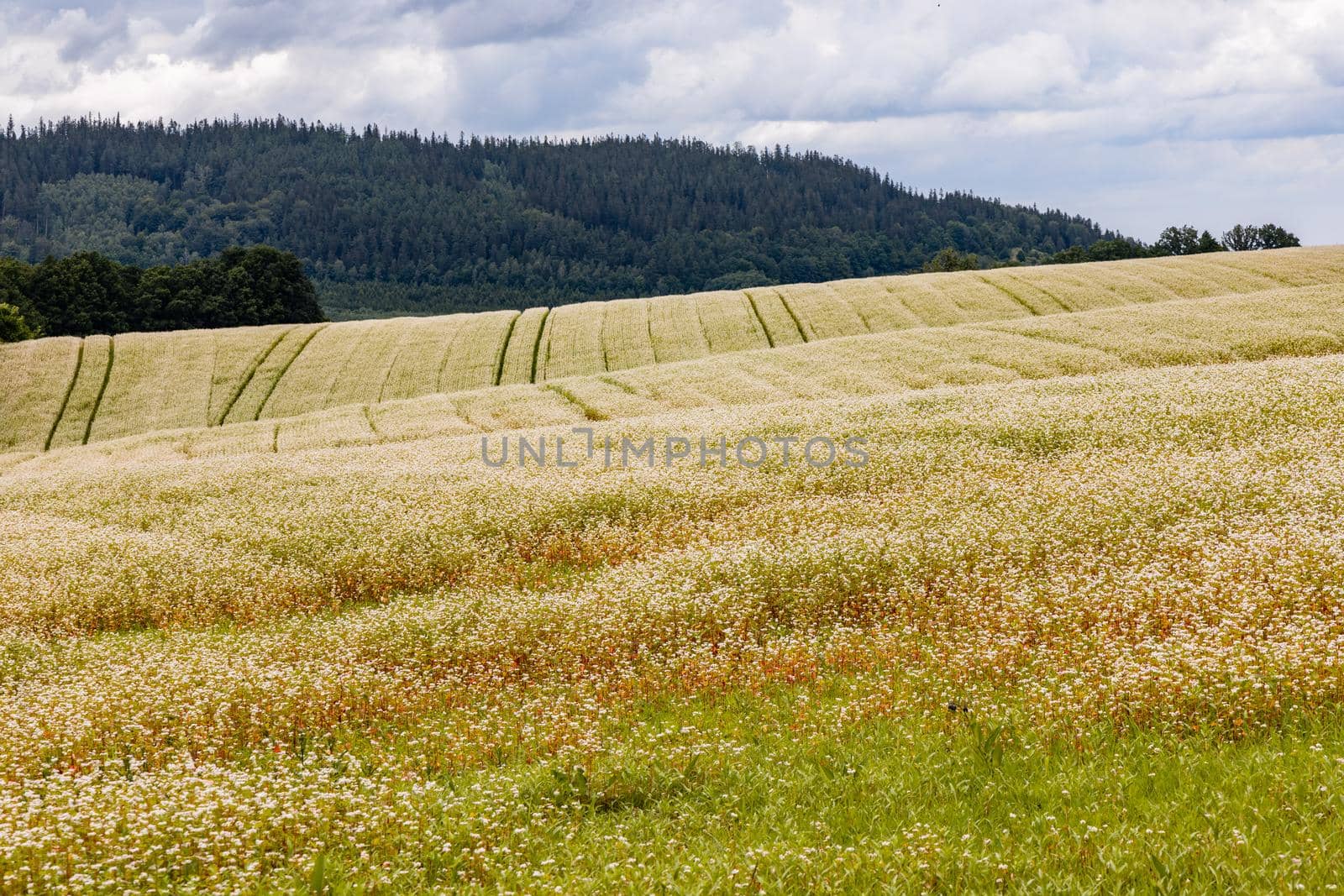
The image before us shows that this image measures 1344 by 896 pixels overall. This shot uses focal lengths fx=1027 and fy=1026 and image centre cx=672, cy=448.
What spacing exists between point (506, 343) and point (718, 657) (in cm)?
5239

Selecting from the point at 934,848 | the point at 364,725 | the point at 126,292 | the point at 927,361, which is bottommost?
the point at 364,725

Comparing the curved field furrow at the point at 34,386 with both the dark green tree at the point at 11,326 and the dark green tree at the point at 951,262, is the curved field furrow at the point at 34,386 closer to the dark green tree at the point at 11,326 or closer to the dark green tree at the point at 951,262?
the dark green tree at the point at 11,326

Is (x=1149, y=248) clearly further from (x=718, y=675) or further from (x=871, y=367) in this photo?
(x=718, y=675)

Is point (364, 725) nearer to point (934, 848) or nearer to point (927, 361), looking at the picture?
point (934, 848)

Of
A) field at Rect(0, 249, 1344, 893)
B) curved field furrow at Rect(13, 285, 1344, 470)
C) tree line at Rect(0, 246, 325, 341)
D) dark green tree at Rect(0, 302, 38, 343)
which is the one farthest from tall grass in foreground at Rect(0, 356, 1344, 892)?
tree line at Rect(0, 246, 325, 341)

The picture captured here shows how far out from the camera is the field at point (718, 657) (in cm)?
856

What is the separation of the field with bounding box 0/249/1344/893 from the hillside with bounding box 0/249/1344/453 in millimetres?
20674

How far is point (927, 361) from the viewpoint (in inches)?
1842

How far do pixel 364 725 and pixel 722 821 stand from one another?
6.01 m

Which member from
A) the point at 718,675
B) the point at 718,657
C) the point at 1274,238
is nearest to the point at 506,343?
the point at 718,657

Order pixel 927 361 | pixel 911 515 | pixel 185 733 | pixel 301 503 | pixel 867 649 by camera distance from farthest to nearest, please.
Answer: pixel 927 361
pixel 301 503
pixel 911 515
pixel 867 649
pixel 185 733

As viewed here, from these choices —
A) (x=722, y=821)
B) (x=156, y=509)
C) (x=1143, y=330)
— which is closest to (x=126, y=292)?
(x=156, y=509)

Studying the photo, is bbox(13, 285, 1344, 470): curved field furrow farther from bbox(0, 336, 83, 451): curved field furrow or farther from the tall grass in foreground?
the tall grass in foreground

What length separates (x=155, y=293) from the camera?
291 ft
